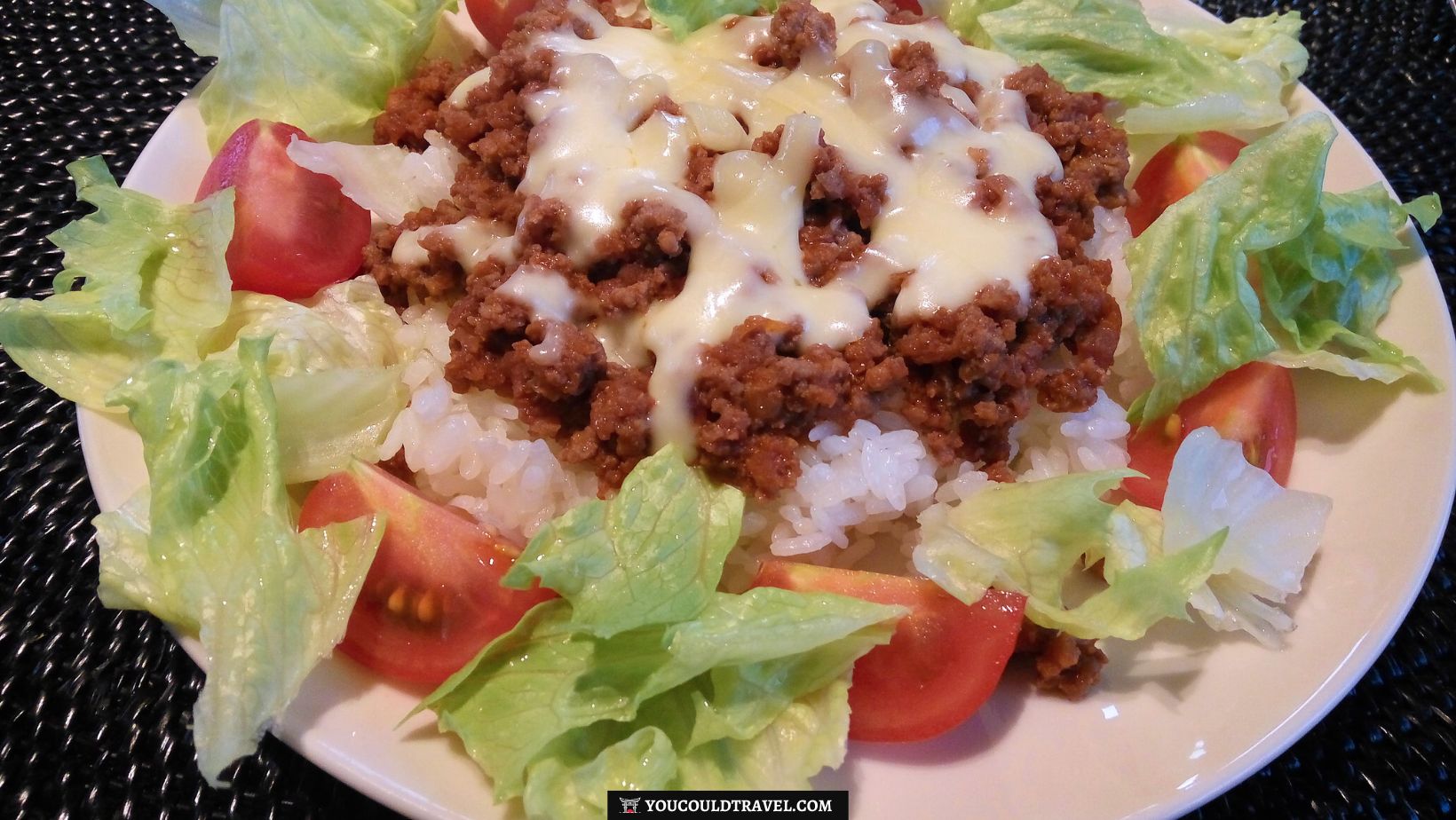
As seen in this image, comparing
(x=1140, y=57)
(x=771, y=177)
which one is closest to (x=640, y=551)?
(x=771, y=177)

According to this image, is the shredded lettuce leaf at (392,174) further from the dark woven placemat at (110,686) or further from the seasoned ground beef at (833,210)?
the dark woven placemat at (110,686)

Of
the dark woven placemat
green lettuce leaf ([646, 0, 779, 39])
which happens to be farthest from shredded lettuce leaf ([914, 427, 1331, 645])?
green lettuce leaf ([646, 0, 779, 39])

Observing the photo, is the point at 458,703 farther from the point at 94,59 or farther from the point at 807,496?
the point at 94,59

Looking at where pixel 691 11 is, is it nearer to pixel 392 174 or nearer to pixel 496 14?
pixel 496 14

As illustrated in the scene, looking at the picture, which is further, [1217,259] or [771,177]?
[1217,259]

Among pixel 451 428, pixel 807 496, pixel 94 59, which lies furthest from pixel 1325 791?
pixel 94 59

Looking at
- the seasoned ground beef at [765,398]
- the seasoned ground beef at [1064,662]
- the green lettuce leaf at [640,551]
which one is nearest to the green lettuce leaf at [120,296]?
the green lettuce leaf at [640,551]
